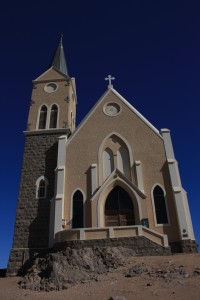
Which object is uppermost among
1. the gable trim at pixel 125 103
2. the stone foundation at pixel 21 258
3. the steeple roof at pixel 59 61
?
the steeple roof at pixel 59 61

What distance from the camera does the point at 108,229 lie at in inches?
640

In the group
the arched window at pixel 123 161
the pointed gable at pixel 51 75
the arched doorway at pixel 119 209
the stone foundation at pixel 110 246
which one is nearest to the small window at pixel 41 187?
the stone foundation at pixel 110 246

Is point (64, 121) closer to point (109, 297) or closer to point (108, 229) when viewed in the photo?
point (108, 229)

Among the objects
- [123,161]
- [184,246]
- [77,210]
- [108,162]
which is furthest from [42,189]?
[184,246]

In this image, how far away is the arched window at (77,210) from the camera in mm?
18672

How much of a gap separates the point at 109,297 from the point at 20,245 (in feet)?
34.7

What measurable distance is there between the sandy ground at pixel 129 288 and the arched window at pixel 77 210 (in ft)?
20.1

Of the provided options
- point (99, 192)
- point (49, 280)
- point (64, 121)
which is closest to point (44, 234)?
point (99, 192)

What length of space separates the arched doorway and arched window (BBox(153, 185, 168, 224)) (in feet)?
5.14

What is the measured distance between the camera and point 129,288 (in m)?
10.2

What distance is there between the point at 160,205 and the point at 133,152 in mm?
4282

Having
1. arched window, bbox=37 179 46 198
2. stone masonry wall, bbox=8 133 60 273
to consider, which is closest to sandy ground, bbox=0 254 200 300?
stone masonry wall, bbox=8 133 60 273

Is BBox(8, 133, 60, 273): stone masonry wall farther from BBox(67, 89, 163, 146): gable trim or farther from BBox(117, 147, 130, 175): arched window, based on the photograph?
BBox(117, 147, 130, 175): arched window

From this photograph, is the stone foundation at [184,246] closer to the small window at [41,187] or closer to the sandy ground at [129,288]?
the sandy ground at [129,288]
